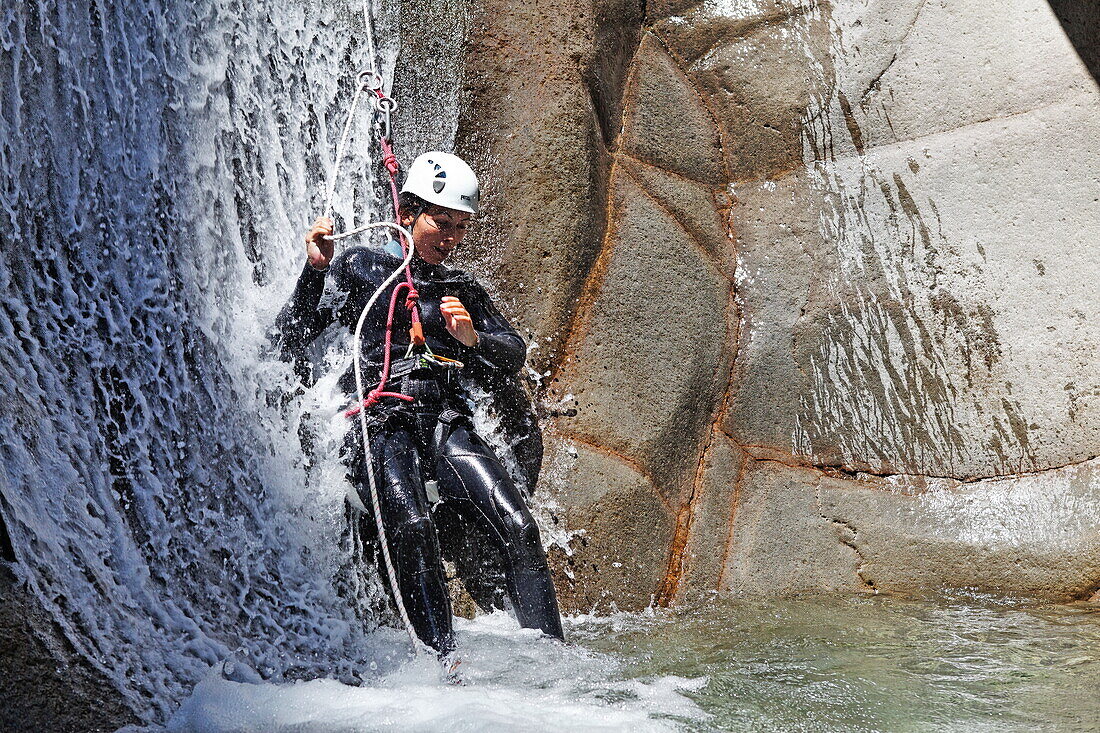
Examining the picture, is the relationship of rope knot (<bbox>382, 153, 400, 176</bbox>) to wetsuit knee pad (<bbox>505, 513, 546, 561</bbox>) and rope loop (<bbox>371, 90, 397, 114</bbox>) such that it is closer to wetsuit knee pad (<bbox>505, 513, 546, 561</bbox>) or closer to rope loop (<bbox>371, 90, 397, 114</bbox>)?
rope loop (<bbox>371, 90, 397, 114</bbox>)

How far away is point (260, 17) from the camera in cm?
466

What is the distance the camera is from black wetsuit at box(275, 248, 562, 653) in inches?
140

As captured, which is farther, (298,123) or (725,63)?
(725,63)

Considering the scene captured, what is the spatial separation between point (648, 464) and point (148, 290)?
230cm

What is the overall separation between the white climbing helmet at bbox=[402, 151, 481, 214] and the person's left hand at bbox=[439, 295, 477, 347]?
405 mm

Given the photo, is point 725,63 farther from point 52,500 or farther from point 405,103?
point 52,500

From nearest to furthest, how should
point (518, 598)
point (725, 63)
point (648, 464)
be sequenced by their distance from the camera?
point (518, 598) → point (648, 464) → point (725, 63)

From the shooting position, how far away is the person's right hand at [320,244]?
12.2 ft

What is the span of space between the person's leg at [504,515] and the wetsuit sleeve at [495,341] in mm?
303

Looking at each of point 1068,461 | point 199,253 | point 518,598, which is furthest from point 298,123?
point 1068,461

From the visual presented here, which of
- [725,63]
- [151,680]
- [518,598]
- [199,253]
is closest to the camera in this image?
[151,680]

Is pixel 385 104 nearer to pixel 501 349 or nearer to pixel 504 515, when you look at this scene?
pixel 501 349

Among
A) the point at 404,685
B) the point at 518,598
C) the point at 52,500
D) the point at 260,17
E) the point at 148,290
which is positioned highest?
the point at 260,17

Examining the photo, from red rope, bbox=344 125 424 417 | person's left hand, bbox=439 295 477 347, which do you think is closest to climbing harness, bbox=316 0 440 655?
red rope, bbox=344 125 424 417
